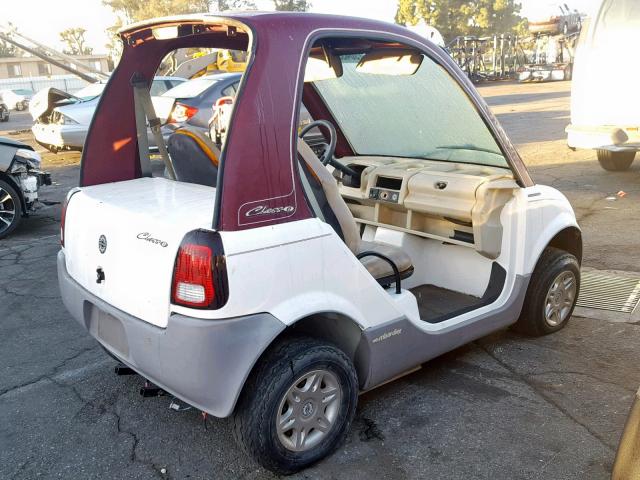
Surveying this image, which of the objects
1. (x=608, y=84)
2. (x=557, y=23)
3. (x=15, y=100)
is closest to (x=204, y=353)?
(x=608, y=84)

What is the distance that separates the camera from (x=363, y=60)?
3.32m

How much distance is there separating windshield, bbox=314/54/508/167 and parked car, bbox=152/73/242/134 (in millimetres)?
5154

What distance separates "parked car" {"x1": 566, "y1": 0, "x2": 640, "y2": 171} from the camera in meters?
7.77

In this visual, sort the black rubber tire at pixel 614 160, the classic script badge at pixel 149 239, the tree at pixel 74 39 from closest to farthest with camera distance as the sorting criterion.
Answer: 1. the classic script badge at pixel 149 239
2. the black rubber tire at pixel 614 160
3. the tree at pixel 74 39

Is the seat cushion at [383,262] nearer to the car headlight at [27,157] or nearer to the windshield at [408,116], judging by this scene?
the windshield at [408,116]

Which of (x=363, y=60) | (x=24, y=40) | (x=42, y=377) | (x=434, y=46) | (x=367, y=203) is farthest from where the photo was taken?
(x=24, y=40)

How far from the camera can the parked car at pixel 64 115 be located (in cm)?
1159

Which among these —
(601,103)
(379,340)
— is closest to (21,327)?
(379,340)

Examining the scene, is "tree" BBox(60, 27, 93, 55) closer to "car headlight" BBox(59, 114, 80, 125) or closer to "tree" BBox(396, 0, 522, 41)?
"tree" BBox(396, 0, 522, 41)

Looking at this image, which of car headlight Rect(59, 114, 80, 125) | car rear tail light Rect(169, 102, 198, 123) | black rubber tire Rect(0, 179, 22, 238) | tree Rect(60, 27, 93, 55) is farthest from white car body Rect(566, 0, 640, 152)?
tree Rect(60, 27, 93, 55)

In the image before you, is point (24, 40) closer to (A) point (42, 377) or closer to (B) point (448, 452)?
(A) point (42, 377)

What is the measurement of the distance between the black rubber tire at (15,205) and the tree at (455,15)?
56869 mm

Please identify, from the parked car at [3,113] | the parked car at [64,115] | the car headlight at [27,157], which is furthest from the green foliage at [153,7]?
the car headlight at [27,157]

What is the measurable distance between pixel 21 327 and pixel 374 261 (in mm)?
2803
